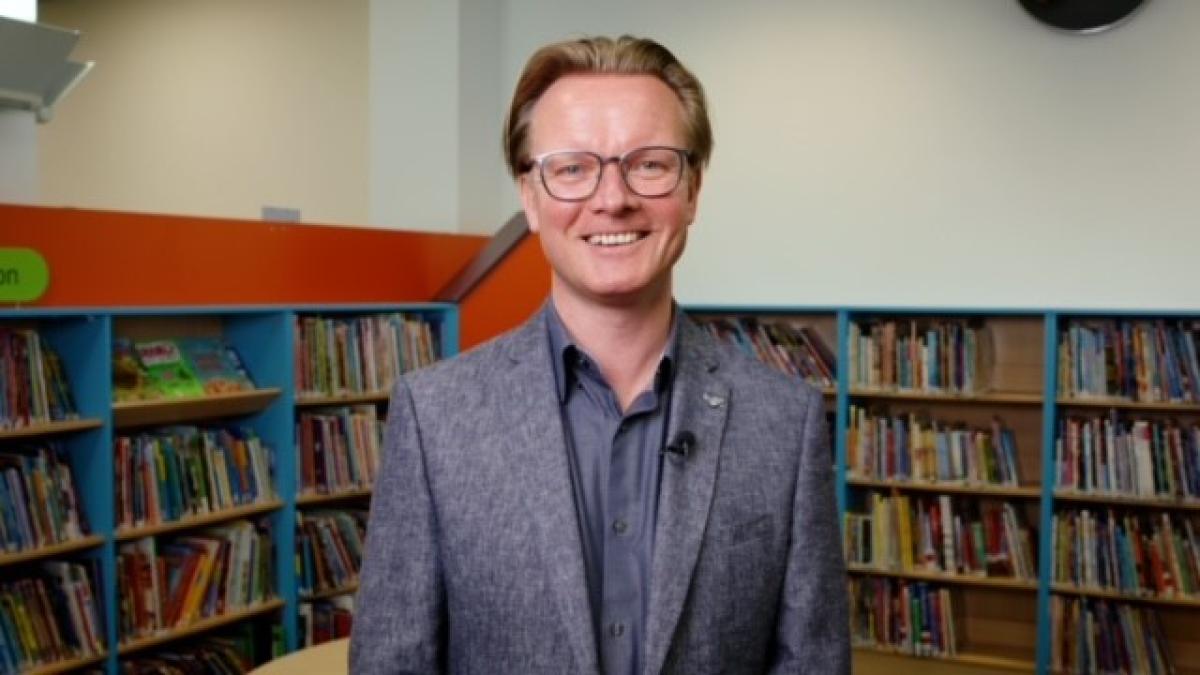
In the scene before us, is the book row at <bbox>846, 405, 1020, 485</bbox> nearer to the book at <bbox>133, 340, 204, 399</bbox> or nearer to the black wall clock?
the black wall clock

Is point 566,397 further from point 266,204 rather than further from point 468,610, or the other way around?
point 266,204

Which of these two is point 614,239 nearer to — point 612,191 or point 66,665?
point 612,191

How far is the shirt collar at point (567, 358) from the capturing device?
127 centimetres

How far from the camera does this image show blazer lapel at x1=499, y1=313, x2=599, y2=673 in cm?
115

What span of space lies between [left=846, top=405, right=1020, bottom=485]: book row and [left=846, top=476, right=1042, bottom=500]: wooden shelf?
33 mm

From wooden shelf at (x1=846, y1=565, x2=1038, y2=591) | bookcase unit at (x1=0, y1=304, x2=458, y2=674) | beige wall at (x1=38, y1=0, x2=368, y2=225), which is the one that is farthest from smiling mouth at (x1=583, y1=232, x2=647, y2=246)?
beige wall at (x1=38, y1=0, x2=368, y2=225)

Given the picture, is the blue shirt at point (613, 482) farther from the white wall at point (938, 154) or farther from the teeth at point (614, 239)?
the white wall at point (938, 154)

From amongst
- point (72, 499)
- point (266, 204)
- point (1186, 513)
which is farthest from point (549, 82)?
point (266, 204)

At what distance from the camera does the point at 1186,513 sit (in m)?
4.02

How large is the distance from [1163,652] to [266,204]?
5203mm

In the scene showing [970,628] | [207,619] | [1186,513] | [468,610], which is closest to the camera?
[468,610]

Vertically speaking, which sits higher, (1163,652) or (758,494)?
(758,494)

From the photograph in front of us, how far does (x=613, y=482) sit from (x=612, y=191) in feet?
1.13

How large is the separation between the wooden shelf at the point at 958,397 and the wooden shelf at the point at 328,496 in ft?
6.90
